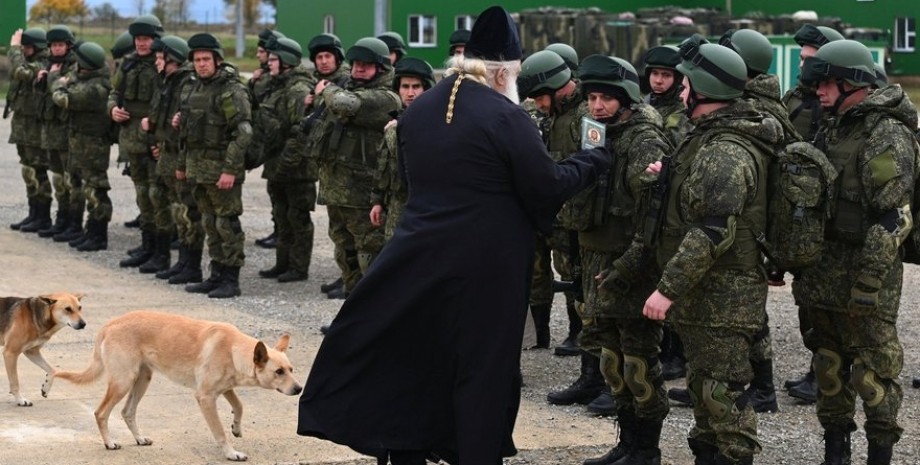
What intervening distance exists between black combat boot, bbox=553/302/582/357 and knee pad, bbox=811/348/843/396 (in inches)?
118

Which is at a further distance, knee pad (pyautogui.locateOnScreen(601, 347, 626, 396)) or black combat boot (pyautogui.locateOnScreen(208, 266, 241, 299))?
black combat boot (pyautogui.locateOnScreen(208, 266, 241, 299))

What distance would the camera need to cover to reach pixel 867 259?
6.60 meters

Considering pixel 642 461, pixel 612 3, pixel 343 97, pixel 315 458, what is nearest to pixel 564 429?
pixel 642 461

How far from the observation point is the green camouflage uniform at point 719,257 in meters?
6.02

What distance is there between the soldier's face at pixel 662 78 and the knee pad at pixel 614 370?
7.81 ft

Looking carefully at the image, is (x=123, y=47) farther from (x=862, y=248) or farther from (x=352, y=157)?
(x=862, y=248)

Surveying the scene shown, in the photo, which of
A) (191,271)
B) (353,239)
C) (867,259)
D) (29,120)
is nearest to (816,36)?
(867,259)

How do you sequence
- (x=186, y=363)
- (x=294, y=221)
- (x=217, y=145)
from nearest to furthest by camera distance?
(x=186, y=363) → (x=217, y=145) → (x=294, y=221)

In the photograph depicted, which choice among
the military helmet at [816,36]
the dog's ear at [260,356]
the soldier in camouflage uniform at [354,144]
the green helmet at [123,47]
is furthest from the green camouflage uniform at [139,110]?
the dog's ear at [260,356]

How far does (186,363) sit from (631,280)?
7.26ft

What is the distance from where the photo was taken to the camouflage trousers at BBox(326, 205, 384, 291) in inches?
420

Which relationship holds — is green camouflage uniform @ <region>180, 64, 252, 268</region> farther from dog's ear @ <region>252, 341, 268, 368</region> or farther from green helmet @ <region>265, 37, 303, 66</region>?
dog's ear @ <region>252, 341, 268, 368</region>

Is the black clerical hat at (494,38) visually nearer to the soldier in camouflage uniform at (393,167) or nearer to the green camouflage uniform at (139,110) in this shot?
the soldier in camouflage uniform at (393,167)

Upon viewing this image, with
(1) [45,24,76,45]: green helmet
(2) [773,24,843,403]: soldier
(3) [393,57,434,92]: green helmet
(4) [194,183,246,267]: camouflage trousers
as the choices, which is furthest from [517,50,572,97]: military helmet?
(1) [45,24,76,45]: green helmet
